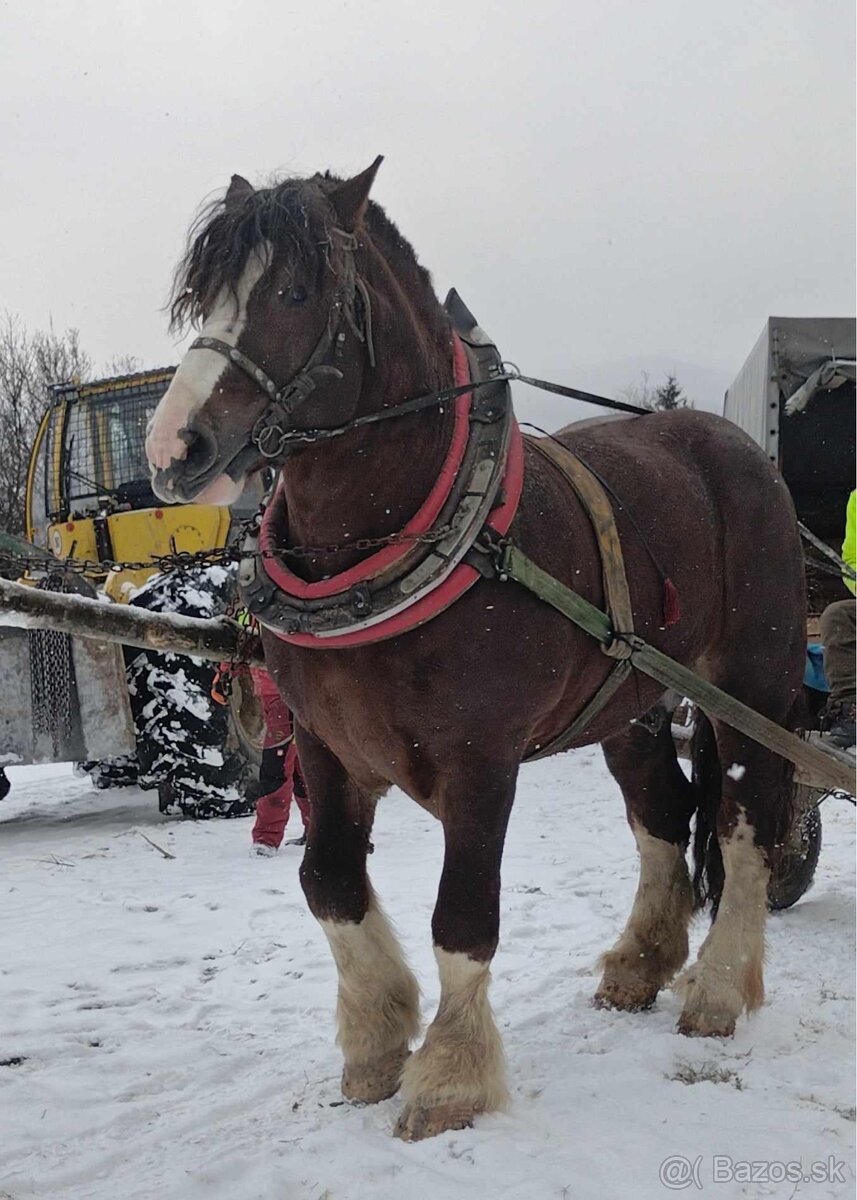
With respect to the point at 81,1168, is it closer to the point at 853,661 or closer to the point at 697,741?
the point at 697,741

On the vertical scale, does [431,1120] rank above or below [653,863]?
below

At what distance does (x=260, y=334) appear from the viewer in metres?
2.31

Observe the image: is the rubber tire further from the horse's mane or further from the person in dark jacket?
the horse's mane

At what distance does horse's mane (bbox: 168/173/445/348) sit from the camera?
7.64 feet

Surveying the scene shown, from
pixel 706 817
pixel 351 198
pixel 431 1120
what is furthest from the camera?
pixel 706 817

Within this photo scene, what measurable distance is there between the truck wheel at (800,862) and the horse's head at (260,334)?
2869 millimetres

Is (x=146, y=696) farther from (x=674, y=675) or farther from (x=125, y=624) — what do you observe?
(x=674, y=675)

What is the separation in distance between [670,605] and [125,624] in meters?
1.57

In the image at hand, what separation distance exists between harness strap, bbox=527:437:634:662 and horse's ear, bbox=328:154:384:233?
0.93m

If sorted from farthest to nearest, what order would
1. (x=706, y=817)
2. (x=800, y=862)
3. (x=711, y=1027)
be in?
(x=800, y=862)
(x=706, y=817)
(x=711, y=1027)

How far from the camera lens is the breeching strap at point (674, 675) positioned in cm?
263

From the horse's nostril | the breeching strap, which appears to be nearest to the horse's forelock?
the horse's nostril

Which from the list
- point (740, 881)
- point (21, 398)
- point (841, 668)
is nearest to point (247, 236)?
point (740, 881)

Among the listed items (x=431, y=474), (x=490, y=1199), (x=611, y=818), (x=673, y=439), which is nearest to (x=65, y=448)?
(x=611, y=818)
